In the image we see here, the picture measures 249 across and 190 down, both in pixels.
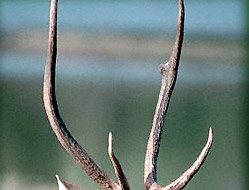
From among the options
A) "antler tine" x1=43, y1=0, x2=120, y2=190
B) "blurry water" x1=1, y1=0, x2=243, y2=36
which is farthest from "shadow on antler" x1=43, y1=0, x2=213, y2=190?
"blurry water" x1=1, y1=0, x2=243, y2=36

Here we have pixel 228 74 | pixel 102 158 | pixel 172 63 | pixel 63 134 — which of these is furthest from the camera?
pixel 228 74

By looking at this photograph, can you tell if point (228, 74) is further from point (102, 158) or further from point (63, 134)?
point (63, 134)

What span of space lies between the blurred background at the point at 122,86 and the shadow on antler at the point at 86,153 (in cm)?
124

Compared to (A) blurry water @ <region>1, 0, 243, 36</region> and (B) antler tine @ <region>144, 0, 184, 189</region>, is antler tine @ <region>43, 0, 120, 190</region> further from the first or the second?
(A) blurry water @ <region>1, 0, 243, 36</region>

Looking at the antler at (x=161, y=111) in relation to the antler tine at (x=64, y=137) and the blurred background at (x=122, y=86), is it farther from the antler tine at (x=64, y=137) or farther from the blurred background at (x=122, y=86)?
the blurred background at (x=122, y=86)

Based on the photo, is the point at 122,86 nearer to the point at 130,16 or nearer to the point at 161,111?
the point at 130,16

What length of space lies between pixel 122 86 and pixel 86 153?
4.77ft

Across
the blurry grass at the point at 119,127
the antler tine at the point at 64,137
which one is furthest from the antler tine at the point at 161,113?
the blurry grass at the point at 119,127

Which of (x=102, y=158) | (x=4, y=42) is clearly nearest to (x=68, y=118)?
(x=102, y=158)

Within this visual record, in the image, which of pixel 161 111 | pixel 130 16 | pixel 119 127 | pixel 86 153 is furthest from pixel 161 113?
pixel 130 16

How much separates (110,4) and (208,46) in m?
0.44

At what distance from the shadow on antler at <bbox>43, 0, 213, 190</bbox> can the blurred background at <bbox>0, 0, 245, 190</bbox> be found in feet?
4.06

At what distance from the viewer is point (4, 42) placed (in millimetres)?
3215

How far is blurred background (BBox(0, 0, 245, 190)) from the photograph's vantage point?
10.1 feet
